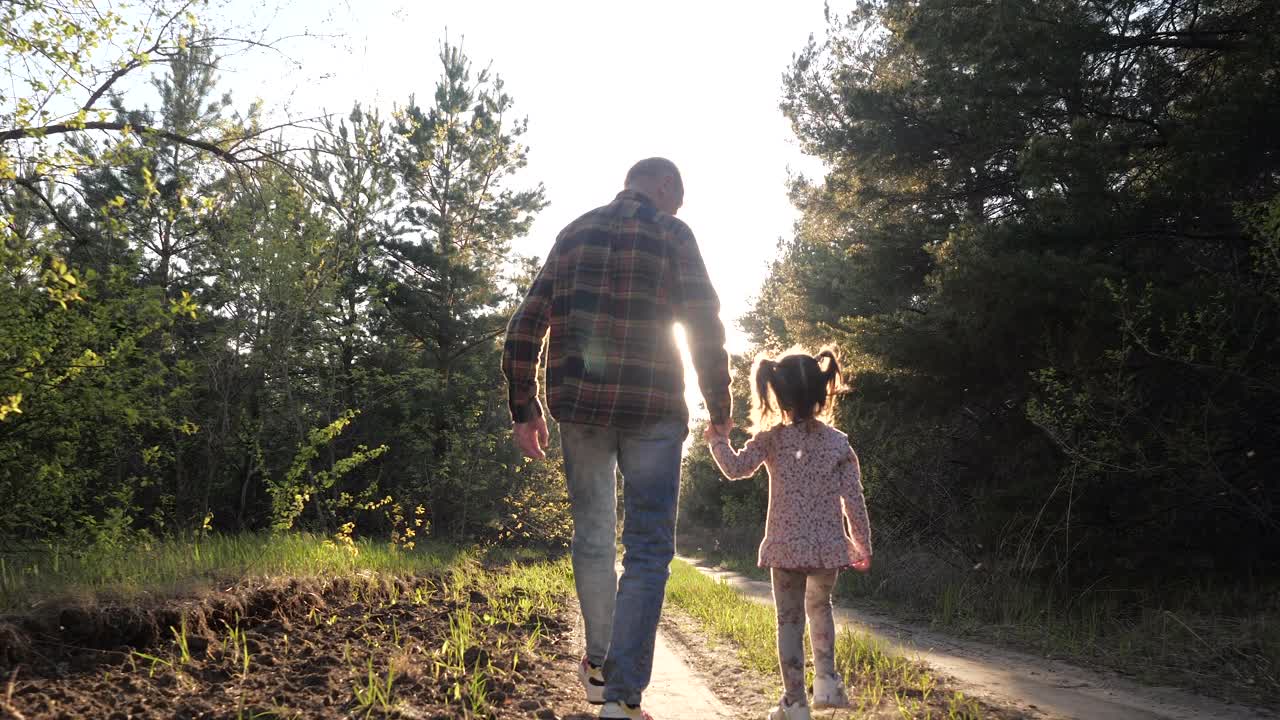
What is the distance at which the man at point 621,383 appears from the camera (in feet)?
9.74

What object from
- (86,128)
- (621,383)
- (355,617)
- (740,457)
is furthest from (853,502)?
(86,128)

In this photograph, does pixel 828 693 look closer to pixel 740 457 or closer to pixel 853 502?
pixel 853 502

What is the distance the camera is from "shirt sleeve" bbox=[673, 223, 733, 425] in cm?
314

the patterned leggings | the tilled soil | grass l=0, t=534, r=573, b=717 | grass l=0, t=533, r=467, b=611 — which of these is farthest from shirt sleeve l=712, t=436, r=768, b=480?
grass l=0, t=533, r=467, b=611

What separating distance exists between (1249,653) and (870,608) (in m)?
5.16

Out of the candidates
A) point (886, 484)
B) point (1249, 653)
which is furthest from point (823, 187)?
point (1249, 653)

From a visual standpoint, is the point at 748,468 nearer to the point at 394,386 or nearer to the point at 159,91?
the point at 394,386

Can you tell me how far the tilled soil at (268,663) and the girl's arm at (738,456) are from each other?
1.21m

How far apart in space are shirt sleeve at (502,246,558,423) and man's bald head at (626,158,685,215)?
18.7 inches

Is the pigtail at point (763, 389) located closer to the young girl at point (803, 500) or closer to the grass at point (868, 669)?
the young girl at point (803, 500)

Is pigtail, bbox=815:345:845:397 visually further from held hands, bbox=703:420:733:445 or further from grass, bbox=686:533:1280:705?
grass, bbox=686:533:1280:705

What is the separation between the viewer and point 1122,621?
273 inches

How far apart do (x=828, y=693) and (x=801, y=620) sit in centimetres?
32

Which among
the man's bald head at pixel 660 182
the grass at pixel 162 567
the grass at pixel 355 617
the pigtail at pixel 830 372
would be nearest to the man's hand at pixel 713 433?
the pigtail at pixel 830 372
